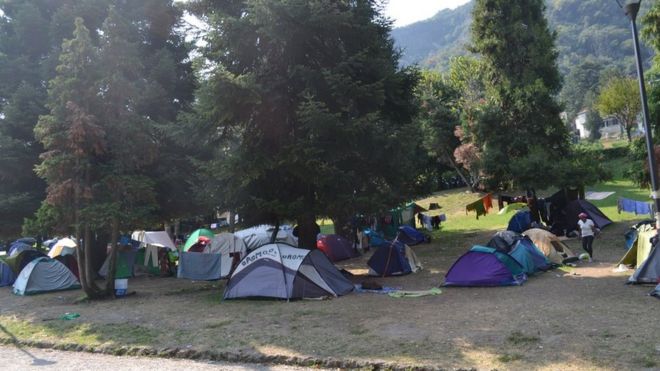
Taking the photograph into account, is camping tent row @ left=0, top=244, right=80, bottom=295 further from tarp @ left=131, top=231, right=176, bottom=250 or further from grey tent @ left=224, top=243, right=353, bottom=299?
grey tent @ left=224, top=243, right=353, bottom=299

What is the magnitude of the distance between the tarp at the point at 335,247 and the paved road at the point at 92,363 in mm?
14744

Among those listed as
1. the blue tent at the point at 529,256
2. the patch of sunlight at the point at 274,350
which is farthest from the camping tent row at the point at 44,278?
the blue tent at the point at 529,256

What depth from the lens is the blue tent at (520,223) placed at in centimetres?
2334

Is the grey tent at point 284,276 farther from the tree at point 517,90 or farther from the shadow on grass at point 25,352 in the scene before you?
the tree at point 517,90

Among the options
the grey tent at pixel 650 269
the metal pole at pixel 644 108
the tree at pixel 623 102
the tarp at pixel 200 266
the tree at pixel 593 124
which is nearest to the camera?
the metal pole at pixel 644 108

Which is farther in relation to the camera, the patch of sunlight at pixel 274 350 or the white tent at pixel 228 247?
the white tent at pixel 228 247

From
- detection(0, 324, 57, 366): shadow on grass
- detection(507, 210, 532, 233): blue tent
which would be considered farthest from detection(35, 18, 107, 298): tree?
detection(507, 210, 532, 233): blue tent

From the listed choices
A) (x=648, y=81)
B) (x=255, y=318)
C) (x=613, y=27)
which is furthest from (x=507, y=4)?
(x=613, y=27)

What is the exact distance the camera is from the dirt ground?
24.4ft

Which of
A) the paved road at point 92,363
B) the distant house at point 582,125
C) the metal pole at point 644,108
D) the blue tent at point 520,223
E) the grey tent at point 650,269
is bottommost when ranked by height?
the paved road at point 92,363

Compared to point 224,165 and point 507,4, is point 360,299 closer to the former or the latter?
point 224,165

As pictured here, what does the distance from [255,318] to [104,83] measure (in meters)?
8.66

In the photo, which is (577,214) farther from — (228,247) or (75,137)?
(75,137)

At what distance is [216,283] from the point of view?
1912 centimetres
